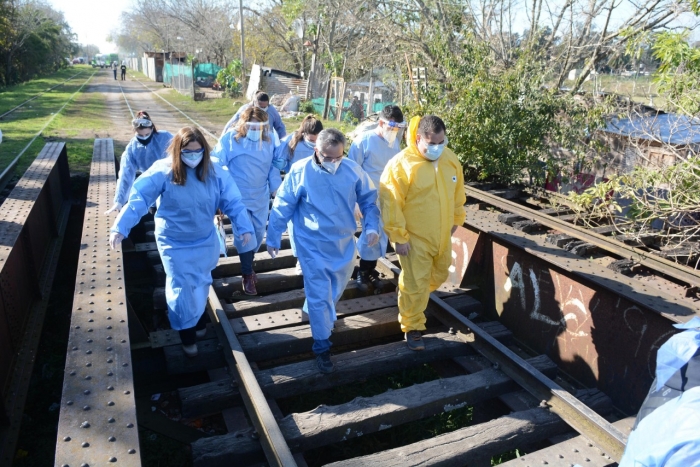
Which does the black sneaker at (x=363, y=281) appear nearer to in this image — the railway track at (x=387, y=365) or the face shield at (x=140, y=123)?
the railway track at (x=387, y=365)

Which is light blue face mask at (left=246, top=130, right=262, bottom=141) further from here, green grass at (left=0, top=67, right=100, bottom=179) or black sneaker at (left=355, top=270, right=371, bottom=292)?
green grass at (left=0, top=67, right=100, bottom=179)

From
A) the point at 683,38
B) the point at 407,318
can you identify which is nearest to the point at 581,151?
the point at 683,38

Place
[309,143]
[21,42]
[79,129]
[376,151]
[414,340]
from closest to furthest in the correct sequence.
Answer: [414,340]
[376,151]
[309,143]
[79,129]
[21,42]

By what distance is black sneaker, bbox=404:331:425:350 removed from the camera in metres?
4.37

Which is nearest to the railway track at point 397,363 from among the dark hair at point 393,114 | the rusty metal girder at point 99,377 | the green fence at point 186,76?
the rusty metal girder at point 99,377

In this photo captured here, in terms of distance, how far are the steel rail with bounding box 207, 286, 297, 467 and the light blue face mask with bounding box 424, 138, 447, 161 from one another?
2.05 metres

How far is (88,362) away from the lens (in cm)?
285

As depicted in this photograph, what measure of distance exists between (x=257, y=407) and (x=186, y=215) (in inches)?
54.9

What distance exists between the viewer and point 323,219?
3904 mm

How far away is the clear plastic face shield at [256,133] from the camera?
5180mm

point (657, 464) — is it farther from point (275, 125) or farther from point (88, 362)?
point (275, 125)

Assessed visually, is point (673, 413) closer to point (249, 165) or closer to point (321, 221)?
point (321, 221)

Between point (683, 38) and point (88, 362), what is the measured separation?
589 centimetres

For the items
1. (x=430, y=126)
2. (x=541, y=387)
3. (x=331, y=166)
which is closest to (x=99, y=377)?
(x=331, y=166)
